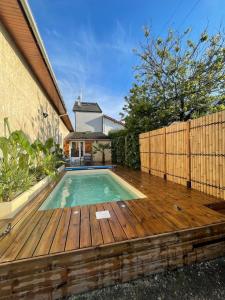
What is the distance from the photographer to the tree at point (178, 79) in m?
10.6

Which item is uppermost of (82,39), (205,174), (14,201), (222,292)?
(82,39)

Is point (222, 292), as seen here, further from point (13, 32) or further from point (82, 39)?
point (82, 39)

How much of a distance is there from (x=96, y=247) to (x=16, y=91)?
4.85 m

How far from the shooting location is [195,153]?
16.3ft

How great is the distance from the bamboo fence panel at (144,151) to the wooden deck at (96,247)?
17.1 ft

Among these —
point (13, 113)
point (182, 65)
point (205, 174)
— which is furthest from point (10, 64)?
point (182, 65)

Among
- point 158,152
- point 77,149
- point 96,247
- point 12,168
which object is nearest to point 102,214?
point 96,247

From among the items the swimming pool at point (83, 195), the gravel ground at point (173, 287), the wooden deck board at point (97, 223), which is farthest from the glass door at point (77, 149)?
the gravel ground at point (173, 287)

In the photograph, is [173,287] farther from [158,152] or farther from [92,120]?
[92,120]

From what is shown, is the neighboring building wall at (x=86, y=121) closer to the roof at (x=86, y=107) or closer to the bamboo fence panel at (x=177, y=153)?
the roof at (x=86, y=107)

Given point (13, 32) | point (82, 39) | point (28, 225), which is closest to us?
point (28, 225)

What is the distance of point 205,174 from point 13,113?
5.59m

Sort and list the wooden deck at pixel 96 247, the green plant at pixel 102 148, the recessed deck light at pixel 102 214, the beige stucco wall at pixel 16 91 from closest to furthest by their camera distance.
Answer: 1. the wooden deck at pixel 96 247
2. the recessed deck light at pixel 102 214
3. the beige stucco wall at pixel 16 91
4. the green plant at pixel 102 148

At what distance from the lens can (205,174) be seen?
457cm
